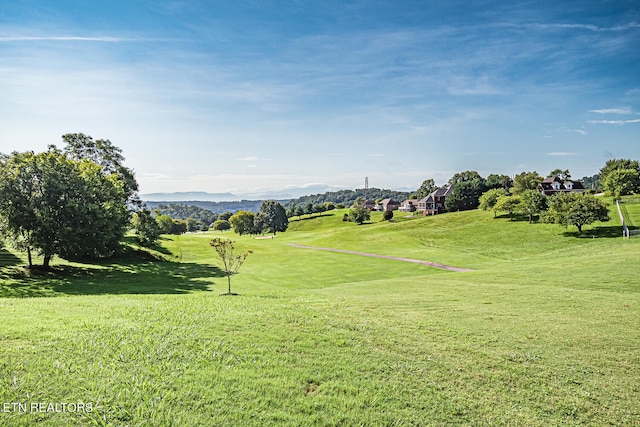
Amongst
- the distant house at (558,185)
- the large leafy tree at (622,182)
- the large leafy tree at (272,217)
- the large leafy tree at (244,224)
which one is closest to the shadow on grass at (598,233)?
the large leafy tree at (622,182)

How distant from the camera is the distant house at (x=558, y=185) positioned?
93.4m

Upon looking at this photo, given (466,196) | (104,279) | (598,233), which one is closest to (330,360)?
(104,279)

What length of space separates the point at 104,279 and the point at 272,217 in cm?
7500

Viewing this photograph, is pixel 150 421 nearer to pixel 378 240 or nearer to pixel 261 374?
pixel 261 374

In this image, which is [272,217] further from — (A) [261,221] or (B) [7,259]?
(B) [7,259]

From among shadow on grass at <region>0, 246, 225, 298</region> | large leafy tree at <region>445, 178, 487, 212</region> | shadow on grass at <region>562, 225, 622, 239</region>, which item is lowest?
shadow on grass at <region>0, 246, 225, 298</region>

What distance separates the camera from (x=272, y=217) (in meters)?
102

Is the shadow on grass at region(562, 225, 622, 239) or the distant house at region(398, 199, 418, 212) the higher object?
the distant house at region(398, 199, 418, 212)

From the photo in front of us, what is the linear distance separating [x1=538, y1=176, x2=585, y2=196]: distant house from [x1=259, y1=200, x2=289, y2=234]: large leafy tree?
2825 inches

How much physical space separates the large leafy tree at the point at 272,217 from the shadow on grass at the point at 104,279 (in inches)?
2558

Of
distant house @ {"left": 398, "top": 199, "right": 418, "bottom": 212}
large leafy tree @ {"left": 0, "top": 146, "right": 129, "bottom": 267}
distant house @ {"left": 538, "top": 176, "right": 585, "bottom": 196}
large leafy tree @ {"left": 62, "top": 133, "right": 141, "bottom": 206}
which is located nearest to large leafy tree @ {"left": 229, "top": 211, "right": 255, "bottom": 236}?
large leafy tree @ {"left": 62, "top": 133, "right": 141, "bottom": 206}

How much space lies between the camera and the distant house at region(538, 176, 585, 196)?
93400mm

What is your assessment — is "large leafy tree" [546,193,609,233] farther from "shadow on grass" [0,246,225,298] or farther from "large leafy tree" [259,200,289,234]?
"large leafy tree" [259,200,289,234]

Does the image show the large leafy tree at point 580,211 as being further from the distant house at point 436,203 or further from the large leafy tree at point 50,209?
the distant house at point 436,203
